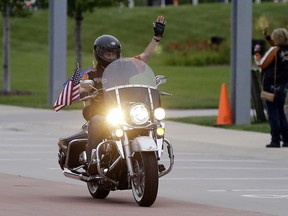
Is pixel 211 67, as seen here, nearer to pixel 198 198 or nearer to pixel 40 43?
pixel 40 43

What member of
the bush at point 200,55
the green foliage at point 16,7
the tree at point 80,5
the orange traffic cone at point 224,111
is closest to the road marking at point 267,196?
the orange traffic cone at point 224,111

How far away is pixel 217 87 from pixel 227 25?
23113 mm

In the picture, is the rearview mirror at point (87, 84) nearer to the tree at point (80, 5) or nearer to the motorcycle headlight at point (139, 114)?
the motorcycle headlight at point (139, 114)

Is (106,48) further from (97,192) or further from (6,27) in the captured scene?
(6,27)

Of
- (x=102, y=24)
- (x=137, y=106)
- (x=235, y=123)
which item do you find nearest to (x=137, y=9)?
(x=102, y=24)

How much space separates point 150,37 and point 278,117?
4291 centimetres

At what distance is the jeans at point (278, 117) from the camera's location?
19500 mm

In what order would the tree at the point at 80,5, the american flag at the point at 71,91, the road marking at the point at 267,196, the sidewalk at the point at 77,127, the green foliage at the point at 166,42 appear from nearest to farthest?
the american flag at the point at 71,91 → the road marking at the point at 267,196 → the sidewalk at the point at 77,127 → the tree at the point at 80,5 → the green foliage at the point at 166,42

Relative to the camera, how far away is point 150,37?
62.3m

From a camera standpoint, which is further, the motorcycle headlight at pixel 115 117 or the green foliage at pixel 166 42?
the green foliage at pixel 166 42

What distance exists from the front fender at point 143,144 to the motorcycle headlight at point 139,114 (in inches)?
7.6

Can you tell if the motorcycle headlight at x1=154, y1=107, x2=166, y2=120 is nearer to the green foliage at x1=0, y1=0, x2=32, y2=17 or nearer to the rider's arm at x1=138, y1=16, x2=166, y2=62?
the rider's arm at x1=138, y1=16, x2=166, y2=62

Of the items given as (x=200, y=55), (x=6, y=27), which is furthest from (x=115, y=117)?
(x=200, y=55)

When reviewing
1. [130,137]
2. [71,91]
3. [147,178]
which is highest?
[71,91]
